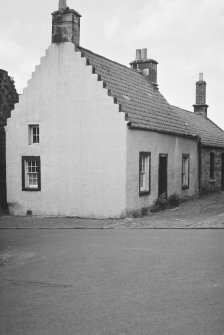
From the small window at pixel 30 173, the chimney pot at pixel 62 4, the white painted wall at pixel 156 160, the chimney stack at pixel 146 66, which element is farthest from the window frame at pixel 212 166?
the chimney pot at pixel 62 4

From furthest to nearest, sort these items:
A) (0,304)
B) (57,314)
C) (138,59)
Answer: (138,59)
(0,304)
(57,314)

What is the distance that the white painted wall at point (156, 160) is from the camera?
17.9 m

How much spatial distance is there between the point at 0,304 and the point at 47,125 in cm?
1288

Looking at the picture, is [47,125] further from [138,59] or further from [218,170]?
[218,170]

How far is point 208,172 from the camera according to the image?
2836cm

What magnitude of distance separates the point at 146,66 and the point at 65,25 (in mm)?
8041

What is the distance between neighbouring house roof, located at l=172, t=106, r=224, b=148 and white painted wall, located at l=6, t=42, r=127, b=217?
Answer: 10444 mm

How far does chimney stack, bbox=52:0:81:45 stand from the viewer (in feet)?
61.1

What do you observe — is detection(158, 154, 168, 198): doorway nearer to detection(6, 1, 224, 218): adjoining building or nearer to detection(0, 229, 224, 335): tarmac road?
detection(6, 1, 224, 218): adjoining building

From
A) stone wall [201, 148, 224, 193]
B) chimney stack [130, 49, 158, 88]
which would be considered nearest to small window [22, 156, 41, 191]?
chimney stack [130, 49, 158, 88]

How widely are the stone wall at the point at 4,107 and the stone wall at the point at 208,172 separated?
1226 cm

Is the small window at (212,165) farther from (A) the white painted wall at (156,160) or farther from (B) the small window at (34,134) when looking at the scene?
(B) the small window at (34,134)

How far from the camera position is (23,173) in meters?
19.4

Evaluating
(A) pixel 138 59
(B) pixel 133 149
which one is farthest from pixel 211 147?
(B) pixel 133 149
